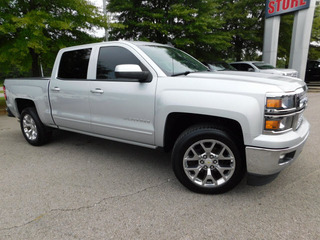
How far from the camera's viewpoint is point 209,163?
271 centimetres

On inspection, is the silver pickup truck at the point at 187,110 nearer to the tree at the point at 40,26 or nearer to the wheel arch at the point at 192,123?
the wheel arch at the point at 192,123

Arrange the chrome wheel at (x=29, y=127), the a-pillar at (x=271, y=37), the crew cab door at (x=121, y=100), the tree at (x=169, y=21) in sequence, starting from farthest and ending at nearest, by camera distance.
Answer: the a-pillar at (x=271, y=37), the tree at (x=169, y=21), the chrome wheel at (x=29, y=127), the crew cab door at (x=121, y=100)

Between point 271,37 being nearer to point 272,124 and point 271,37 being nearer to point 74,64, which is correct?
point 74,64

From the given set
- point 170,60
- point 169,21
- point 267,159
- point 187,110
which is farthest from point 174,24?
point 267,159

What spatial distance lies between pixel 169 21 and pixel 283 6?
20.5 ft

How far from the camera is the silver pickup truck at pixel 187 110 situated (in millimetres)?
2336

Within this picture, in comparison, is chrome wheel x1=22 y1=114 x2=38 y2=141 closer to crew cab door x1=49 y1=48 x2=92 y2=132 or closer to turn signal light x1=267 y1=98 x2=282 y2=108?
crew cab door x1=49 y1=48 x2=92 y2=132

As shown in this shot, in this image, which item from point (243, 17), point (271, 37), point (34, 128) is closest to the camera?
point (34, 128)

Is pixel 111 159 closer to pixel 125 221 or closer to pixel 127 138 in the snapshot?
pixel 127 138

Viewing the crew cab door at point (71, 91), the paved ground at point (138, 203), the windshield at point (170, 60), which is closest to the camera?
the paved ground at point (138, 203)

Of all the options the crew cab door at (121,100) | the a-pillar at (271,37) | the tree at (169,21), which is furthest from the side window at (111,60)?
the a-pillar at (271,37)

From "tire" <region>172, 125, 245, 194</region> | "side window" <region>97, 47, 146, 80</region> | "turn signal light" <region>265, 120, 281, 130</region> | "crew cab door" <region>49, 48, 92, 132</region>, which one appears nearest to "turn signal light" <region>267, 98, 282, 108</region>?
"turn signal light" <region>265, 120, 281, 130</region>

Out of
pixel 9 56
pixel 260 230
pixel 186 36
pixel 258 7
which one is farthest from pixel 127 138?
pixel 258 7

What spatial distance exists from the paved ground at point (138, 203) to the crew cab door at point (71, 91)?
679 millimetres
